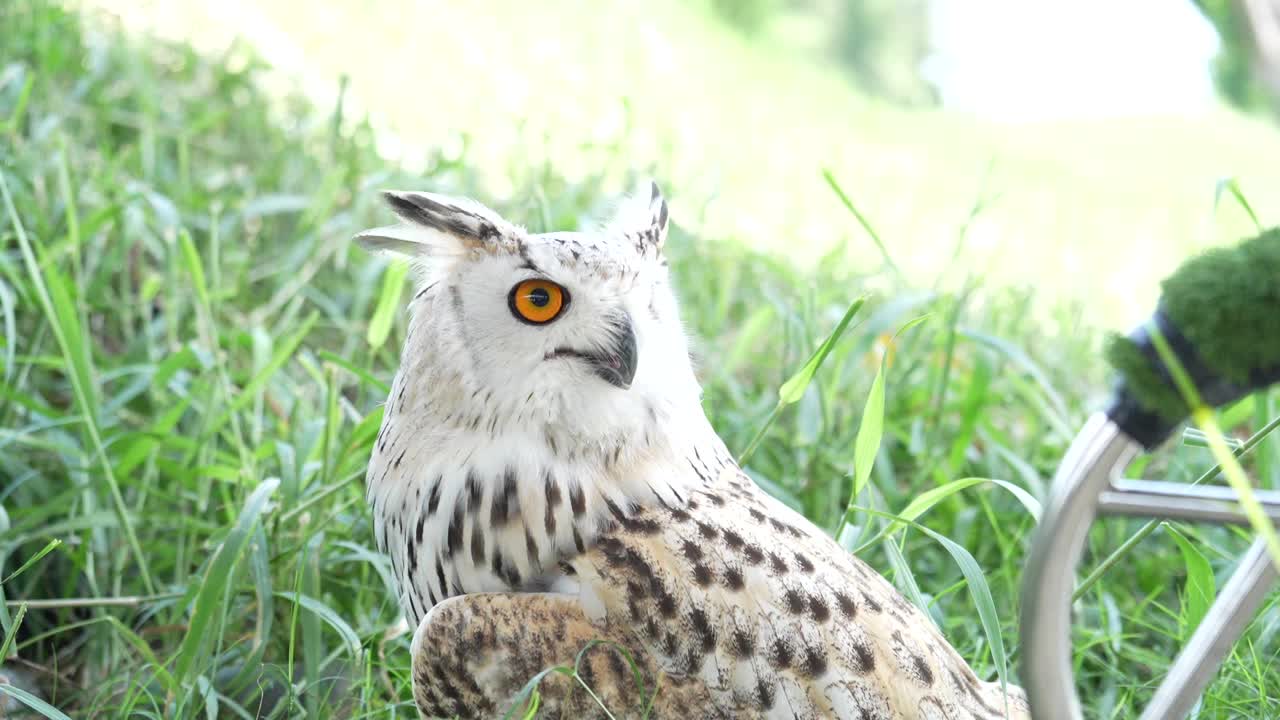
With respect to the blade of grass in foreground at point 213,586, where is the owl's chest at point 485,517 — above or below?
above

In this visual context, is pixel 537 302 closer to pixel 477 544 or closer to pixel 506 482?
pixel 506 482

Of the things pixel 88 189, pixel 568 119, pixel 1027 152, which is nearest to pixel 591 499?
pixel 88 189

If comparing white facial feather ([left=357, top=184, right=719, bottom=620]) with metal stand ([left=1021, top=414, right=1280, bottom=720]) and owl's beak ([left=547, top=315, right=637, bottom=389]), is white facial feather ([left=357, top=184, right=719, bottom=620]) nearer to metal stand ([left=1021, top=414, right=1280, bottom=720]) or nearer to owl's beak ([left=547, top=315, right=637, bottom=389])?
owl's beak ([left=547, top=315, right=637, bottom=389])

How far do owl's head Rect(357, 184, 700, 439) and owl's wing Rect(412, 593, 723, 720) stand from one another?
0.34 metres

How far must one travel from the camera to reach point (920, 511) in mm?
2203

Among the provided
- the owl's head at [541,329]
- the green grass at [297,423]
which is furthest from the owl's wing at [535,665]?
the green grass at [297,423]

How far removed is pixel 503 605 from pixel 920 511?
2.51 feet

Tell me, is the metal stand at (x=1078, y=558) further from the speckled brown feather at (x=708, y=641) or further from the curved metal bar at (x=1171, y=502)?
the speckled brown feather at (x=708, y=641)

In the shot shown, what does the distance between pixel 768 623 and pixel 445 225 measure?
34.2 inches

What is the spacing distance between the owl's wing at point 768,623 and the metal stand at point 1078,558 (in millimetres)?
531

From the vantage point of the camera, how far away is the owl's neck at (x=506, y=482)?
2061 millimetres

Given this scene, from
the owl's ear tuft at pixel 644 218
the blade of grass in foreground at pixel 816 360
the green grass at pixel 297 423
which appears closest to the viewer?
the blade of grass in foreground at pixel 816 360

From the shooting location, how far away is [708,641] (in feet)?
6.24

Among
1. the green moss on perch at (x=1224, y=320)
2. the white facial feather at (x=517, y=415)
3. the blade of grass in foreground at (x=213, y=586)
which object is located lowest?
the blade of grass in foreground at (x=213, y=586)
